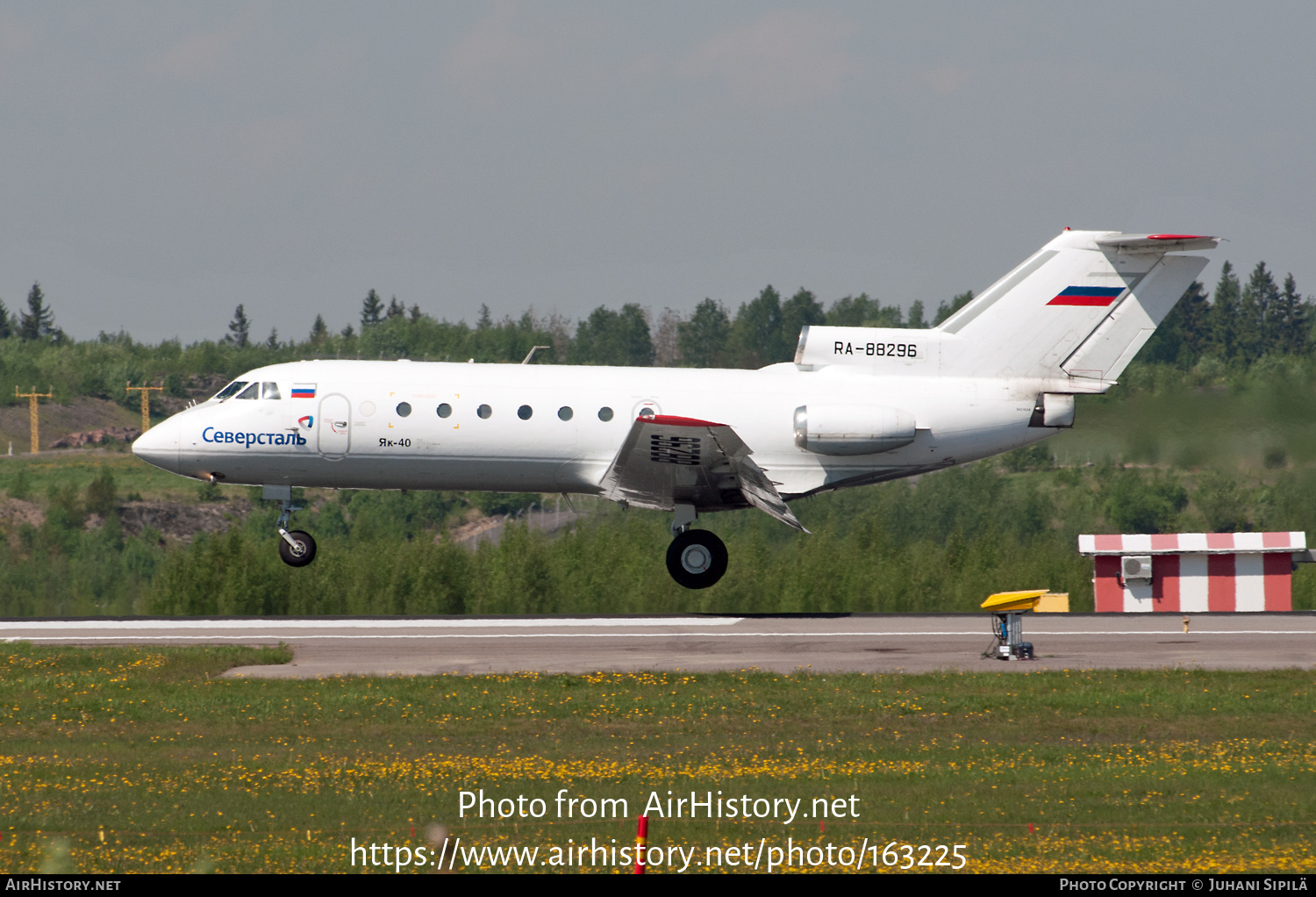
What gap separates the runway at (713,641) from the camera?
1822 centimetres

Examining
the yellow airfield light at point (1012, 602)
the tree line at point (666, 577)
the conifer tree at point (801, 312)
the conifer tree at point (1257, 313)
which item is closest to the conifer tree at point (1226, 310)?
the conifer tree at point (1257, 313)

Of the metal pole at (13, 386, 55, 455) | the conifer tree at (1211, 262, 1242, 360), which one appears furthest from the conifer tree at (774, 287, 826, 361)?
the metal pole at (13, 386, 55, 455)

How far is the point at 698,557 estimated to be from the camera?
2308 centimetres

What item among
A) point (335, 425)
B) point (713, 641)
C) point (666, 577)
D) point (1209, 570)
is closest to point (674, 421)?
point (713, 641)

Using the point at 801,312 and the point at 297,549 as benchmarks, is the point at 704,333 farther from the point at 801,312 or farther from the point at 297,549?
the point at 297,549

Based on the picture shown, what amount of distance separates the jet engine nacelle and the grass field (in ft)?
21.3

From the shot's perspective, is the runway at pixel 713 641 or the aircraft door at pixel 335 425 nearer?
the runway at pixel 713 641

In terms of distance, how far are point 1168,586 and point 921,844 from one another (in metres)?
20.5

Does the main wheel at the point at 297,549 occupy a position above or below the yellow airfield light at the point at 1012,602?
above

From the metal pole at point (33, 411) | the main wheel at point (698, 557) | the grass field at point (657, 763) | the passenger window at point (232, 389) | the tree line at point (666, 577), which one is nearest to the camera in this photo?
the grass field at point (657, 763)

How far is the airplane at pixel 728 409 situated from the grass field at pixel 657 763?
5.38 m

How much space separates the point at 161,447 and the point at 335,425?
3188mm

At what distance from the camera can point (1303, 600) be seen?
35.1 meters

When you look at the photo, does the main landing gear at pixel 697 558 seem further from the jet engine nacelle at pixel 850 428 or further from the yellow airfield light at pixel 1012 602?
the yellow airfield light at pixel 1012 602
